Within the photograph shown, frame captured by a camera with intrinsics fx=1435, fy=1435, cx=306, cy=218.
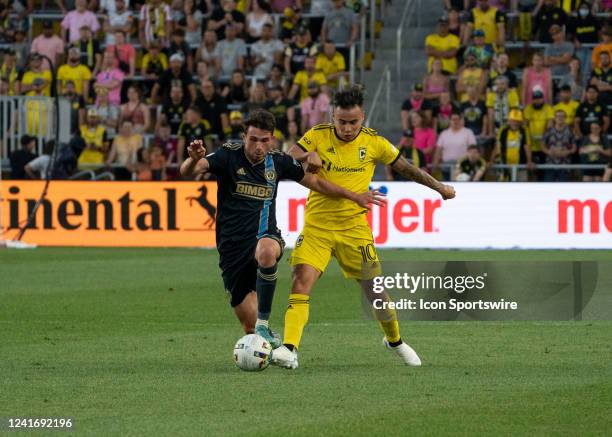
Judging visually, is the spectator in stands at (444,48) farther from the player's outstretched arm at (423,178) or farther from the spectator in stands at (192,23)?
the player's outstretched arm at (423,178)

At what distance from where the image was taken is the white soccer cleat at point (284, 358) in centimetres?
1006

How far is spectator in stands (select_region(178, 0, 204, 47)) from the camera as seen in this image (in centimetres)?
2914

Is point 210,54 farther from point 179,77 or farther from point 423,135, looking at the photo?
point 423,135

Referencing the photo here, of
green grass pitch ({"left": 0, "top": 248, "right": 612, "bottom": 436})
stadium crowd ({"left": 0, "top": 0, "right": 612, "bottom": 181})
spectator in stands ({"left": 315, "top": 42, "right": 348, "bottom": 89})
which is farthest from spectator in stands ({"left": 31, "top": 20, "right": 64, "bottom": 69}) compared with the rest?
green grass pitch ({"left": 0, "top": 248, "right": 612, "bottom": 436})

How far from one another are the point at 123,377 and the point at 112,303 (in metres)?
5.69

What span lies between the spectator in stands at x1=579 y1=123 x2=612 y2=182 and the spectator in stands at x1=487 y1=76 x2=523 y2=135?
1571 mm


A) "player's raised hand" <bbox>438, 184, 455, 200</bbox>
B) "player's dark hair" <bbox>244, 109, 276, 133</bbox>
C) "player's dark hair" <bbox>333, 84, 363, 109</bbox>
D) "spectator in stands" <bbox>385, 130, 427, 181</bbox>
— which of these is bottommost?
"spectator in stands" <bbox>385, 130, 427, 181</bbox>

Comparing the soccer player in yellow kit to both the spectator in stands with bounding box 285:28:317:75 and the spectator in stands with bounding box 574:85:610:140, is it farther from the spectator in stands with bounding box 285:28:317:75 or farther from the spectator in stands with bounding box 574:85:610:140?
the spectator in stands with bounding box 285:28:317:75

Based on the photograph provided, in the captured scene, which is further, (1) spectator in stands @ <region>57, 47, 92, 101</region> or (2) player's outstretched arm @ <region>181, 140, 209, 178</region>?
(1) spectator in stands @ <region>57, 47, 92, 101</region>

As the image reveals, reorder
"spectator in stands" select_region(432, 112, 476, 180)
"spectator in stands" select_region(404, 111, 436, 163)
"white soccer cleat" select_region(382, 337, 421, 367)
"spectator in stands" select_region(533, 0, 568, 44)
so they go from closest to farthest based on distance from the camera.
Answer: "white soccer cleat" select_region(382, 337, 421, 367), "spectator in stands" select_region(432, 112, 476, 180), "spectator in stands" select_region(404, 111, 436, 163), "spectator in stands" select_region(533, 0, 568, 44)

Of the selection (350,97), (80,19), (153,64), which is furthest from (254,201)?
(80,19)

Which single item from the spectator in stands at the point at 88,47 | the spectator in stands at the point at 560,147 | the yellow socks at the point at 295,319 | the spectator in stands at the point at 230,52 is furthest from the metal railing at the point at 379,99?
the yellow socks at the point at 295,319

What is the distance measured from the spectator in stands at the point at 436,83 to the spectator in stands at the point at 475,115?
59 centimetres

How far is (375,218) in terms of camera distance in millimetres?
22922
